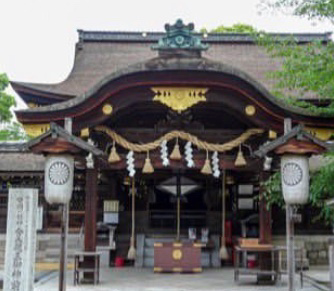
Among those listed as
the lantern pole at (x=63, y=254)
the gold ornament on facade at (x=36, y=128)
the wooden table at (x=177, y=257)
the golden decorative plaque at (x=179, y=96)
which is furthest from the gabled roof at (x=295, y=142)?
the wooden table at (x=177, y=257)

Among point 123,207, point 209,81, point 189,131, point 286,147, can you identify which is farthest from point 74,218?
point 286,147

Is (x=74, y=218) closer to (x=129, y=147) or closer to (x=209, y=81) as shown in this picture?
(x=129, y=147)

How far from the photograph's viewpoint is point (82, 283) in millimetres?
9898

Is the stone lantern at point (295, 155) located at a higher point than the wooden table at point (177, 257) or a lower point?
higher

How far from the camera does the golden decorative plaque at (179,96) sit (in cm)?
962

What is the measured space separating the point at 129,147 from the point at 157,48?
2034 millimetres

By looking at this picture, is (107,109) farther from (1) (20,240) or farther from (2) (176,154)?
(1) (20,240)

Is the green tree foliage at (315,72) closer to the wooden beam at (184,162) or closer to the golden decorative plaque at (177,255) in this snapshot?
the wooden beam at (184,162)

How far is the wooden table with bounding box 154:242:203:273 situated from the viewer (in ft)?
37.6

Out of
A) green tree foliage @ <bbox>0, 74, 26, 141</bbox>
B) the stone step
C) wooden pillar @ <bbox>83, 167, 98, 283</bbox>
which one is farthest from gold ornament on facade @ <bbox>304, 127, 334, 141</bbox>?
green tree foliage @ <bbox>0, 74, 26, 141</bbox>

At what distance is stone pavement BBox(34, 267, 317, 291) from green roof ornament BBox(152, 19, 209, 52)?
4.57 m

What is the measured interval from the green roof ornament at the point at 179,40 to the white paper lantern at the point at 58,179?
3547mm

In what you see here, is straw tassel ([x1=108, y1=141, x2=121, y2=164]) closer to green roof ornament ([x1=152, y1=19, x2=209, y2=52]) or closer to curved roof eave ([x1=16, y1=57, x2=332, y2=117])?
curved roof eave ([x1=16, y1=57, x2=332, y2=117])

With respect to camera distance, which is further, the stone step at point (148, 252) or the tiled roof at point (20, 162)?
the tiled roof at point (20, 162)
